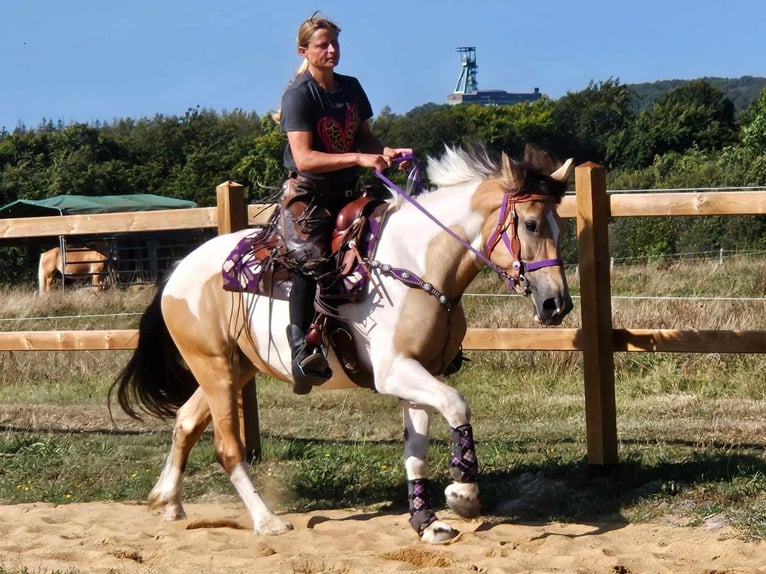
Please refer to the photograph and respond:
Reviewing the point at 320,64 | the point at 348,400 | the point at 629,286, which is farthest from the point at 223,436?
the point at 629,286

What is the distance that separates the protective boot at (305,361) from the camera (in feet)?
19.6

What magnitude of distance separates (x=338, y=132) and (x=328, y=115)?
4.6 inches

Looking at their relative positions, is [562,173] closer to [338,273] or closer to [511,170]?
[511,170]

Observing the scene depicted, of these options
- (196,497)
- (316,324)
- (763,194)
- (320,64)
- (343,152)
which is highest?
(320,64)

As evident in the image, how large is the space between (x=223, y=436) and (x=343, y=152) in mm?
1887

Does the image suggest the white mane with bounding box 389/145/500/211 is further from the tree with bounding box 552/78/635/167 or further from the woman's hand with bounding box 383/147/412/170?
the tree with bounding box 552/78/635/167

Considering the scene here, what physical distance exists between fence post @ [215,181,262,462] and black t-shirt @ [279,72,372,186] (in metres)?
1.34

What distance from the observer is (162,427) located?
931cm

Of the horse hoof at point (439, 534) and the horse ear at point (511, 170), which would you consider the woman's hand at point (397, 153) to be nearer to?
the horse ear at point (511, 170)

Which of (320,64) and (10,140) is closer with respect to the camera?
(320,64)

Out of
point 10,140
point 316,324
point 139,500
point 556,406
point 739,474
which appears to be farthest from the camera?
point 10,140

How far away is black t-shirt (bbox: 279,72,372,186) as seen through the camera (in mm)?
5934

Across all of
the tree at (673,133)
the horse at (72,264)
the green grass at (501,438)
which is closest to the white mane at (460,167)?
the green grass at (501,438)

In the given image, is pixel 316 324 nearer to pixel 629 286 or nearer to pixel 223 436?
pixel 223 436
